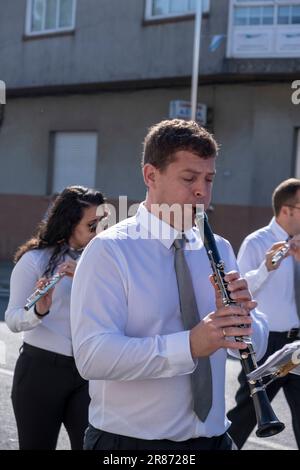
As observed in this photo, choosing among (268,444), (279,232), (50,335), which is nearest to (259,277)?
(279,232)

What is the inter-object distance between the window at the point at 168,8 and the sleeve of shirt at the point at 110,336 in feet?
50.3

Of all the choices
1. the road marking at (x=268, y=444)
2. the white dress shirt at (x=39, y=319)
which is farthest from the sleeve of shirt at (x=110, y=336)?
the road marking at (x=268, y=444)

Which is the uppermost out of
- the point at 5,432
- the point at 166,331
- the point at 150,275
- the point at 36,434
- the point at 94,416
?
the point at 150,275

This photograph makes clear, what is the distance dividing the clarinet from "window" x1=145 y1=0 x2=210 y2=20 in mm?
15265

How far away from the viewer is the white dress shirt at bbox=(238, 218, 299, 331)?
17.6 ft

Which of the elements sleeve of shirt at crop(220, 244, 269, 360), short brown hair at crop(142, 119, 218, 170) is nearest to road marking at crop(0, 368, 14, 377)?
sleeve of shirt at crop(220, 244, 269, 360)

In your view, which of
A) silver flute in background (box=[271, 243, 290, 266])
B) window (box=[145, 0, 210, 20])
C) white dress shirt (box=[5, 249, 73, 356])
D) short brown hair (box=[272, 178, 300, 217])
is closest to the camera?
white dress shirt (box=[5, 249, 73, 356])

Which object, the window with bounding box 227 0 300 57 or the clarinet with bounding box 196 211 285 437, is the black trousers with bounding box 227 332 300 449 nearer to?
the clarinet with bounding box 196 211 285 437

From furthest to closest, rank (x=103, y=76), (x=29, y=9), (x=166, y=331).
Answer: (x=29, y=9), (x=103, y=76), (x=166, y=331)

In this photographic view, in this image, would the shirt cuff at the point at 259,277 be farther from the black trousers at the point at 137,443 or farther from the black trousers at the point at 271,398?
the black trousers at the point at 137,443

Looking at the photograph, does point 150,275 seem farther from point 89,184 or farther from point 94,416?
point 89,184

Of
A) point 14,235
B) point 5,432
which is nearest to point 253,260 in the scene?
point 5,432

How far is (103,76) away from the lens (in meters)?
18.5

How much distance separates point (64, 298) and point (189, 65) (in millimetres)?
13273
